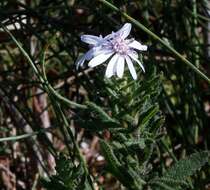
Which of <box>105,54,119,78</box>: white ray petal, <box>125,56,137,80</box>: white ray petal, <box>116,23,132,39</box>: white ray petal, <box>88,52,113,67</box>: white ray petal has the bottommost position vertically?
<box>125,56,137,80</box>: white ray petal

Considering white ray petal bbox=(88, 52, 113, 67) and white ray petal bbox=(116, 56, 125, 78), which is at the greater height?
white ray petal bbox=(88, 52, 113, 67)

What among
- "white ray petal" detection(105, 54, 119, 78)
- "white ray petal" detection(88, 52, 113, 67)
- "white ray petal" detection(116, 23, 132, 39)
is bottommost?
"white ray petal" detection(105, 54, 119, 78)

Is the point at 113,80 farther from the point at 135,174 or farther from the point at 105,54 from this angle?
the point at 135,174

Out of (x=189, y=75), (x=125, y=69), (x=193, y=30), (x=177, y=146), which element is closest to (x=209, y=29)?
(x=193, y=30)
